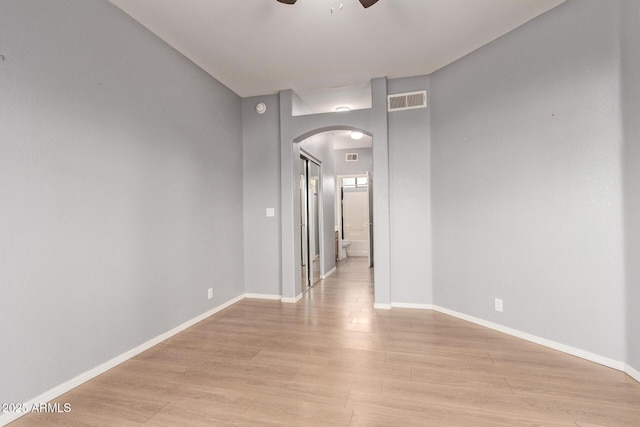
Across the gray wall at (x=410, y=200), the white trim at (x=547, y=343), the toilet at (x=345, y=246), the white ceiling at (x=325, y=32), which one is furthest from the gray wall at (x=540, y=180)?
the toilet at (x=345, y=246)

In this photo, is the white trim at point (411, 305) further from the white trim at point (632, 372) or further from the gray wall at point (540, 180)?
the white trim at point (632, 372)

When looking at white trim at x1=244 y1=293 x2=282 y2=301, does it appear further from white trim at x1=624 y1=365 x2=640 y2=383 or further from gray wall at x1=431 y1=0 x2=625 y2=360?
white trim at x1=624 y1=365 x2=640 y2=383

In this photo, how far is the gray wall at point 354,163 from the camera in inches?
318

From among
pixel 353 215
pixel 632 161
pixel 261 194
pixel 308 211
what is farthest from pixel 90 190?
pixel 353 215

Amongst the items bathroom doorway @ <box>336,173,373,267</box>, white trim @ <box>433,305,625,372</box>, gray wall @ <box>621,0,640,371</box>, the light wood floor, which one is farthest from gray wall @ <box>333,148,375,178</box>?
gray wall @ <box>621,0,640,371</box>

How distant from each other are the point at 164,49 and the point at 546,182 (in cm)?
386

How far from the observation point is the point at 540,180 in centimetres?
269

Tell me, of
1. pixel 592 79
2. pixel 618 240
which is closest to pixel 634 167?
pixel 618 240

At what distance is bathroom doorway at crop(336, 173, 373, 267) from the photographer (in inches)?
334

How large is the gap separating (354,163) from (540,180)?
18.6 feet

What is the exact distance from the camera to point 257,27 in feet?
9.13

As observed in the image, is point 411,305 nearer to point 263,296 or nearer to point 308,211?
point 263,296

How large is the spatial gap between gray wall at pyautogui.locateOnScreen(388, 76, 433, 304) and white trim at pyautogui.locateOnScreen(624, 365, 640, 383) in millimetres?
1802

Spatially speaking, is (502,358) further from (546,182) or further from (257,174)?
(257,174)
